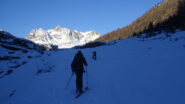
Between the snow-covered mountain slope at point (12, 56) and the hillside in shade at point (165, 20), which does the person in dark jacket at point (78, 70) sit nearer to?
the snow-covered mountain slope at point (12, 56)

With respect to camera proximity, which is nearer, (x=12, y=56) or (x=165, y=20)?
(x=12, y=56)

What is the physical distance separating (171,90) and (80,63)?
3.76 meters

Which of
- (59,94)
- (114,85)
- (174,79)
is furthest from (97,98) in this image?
(174,79)

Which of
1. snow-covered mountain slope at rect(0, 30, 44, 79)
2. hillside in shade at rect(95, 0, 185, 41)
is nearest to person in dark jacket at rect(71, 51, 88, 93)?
snow-covered mountain slope at rect(0, 30, 44, 79)

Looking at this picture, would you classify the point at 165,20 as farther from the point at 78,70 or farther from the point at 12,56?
the point at 78,70

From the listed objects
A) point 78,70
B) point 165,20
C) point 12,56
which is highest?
point 165,20

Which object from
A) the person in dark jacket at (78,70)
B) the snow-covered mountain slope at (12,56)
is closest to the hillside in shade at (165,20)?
the snow-covered mountain slope at (12,56)

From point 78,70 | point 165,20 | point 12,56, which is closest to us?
point 78,70

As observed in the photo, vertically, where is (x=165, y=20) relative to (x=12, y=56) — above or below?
above

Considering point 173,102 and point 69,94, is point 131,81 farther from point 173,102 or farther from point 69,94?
point 173,102

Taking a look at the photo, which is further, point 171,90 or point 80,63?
point 80,63

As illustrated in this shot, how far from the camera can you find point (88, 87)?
948 cm

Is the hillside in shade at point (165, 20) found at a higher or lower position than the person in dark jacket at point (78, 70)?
higher

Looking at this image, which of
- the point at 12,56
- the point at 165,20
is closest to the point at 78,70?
the point at 12,56
